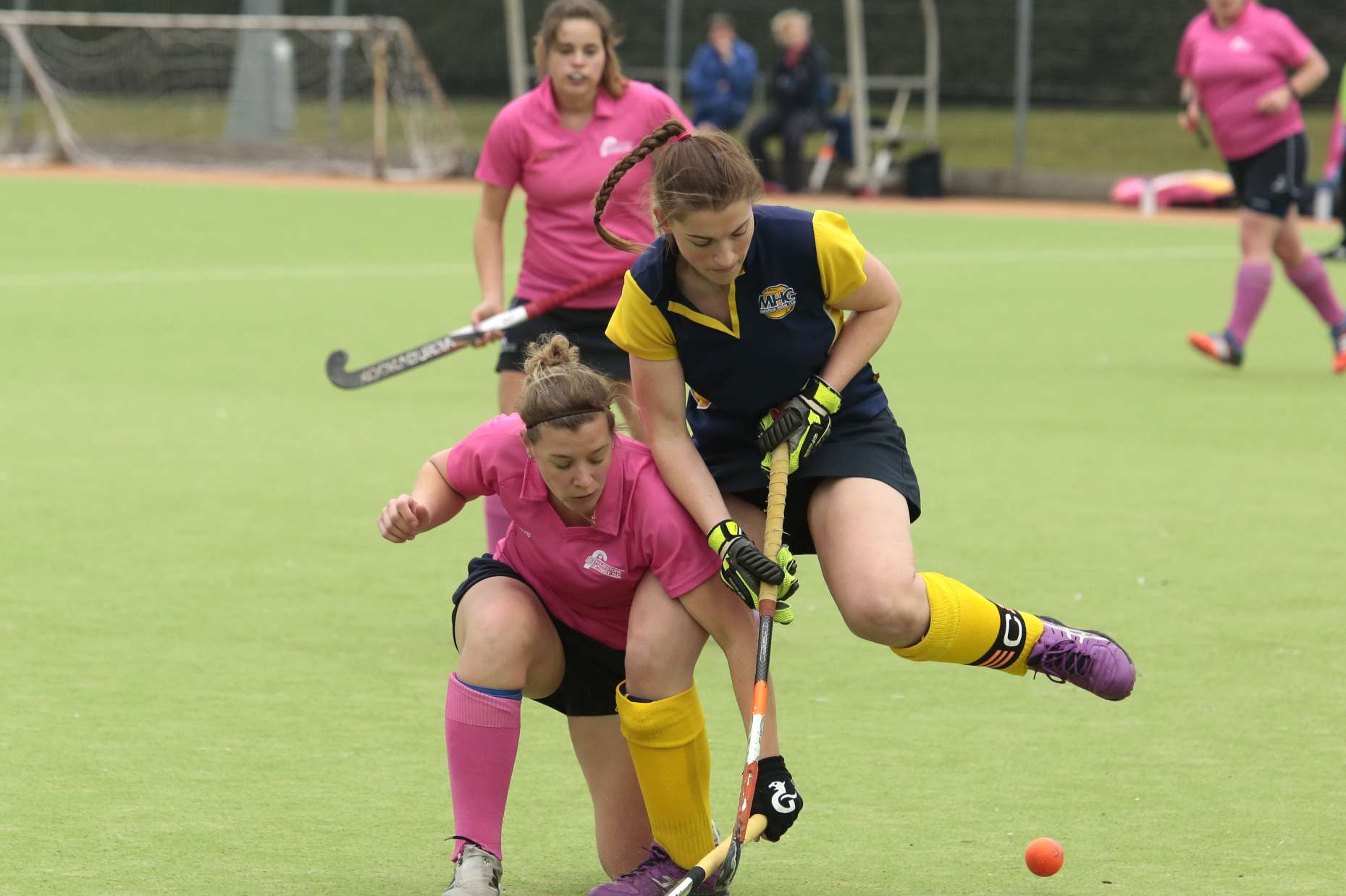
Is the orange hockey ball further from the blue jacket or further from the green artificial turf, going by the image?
the blue jacket

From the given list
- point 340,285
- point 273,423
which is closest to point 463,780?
point 273,423

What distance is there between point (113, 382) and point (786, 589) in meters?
5.45

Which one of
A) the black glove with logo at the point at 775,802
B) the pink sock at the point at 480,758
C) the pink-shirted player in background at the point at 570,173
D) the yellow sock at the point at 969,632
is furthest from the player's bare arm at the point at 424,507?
the pink-shirted player in background at the point at 570,173

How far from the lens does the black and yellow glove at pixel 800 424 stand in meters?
3.35

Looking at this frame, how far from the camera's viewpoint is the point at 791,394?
3.49m

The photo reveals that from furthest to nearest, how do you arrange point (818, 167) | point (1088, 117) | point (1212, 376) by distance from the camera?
point (1088, 117)
point (818, 167)
point (1212, 376)

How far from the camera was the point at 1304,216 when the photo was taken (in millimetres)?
16938

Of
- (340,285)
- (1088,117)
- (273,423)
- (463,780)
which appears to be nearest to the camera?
(463,780)

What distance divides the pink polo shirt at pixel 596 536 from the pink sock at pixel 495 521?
1.24 meters

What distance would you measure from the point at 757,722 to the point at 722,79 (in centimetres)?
1542

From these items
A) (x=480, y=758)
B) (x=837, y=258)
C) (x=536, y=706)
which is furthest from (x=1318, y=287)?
(x=480, y=758)

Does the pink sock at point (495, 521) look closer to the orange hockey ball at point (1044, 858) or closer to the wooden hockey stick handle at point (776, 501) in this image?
the wooden hockey stick handle at point (776, 501)

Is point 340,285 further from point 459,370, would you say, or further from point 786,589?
point 786,589

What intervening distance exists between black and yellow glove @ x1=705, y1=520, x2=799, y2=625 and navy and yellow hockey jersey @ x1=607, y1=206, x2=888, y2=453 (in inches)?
14.5
